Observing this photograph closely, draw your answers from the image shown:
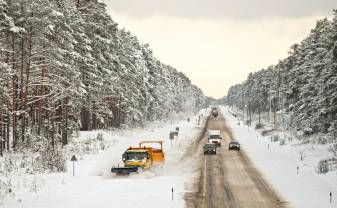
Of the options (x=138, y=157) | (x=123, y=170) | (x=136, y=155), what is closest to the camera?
(x=123, y=170)

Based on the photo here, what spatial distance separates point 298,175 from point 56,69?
808 inches

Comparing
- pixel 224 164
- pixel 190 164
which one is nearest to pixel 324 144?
pixel 224 164

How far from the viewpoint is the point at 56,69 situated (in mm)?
35469

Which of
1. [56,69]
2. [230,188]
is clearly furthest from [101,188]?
[56,69]

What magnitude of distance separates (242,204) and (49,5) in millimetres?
19675

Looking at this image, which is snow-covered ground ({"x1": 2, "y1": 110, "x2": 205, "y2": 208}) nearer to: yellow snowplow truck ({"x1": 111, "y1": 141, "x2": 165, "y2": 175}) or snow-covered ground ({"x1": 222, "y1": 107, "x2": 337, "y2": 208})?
yellow snowplow truck ({"x1": 111, "y1": 141, "x2": 165, "y2": 175})

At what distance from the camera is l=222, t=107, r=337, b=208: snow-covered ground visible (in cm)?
2116

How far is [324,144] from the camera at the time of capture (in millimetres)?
39781

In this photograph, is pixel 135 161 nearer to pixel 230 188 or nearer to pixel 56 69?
pixel 230 188

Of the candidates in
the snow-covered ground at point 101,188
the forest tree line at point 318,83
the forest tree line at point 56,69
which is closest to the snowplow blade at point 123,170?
the snow-covered ground at point 101,188

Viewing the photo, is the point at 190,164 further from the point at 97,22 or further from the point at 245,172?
the point at 97,22

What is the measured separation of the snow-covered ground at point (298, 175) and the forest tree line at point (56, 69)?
15899 millimetres

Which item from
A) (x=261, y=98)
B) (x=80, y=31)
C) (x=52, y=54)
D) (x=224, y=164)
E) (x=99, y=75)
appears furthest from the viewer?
(x=261, y=98)

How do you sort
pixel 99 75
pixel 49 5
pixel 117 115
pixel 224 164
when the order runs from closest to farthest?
pixel 49 5 < pixel 224 164 < pixel 99 75 < pixel 117 115
